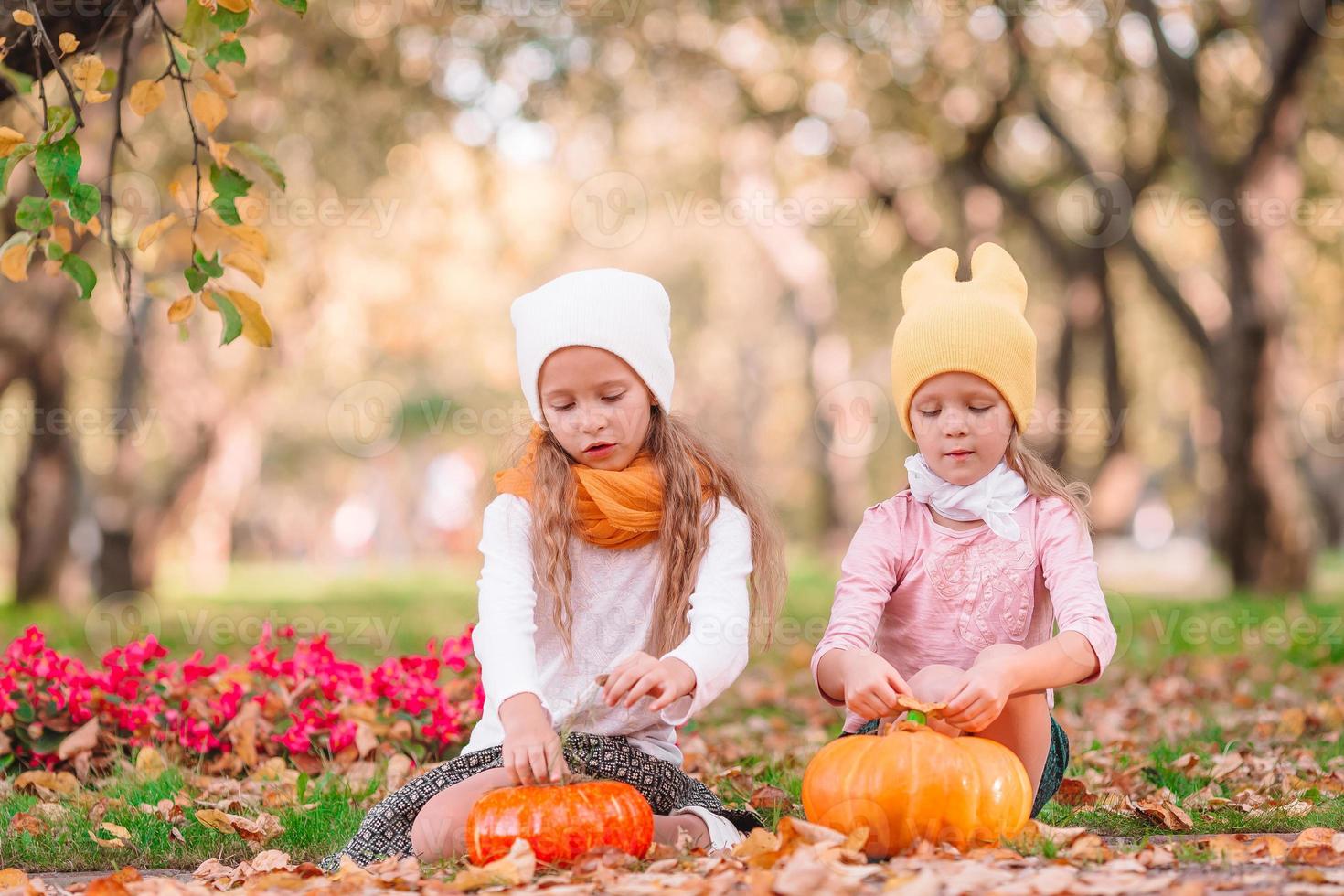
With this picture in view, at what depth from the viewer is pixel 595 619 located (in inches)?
140

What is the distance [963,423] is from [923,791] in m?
0.92

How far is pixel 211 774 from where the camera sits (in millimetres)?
4777

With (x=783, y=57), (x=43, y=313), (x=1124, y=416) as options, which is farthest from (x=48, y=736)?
(x=1124, y=416)

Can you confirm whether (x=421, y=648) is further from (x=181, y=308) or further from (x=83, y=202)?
(x=83, y=202)

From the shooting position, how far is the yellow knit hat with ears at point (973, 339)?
11.1ft

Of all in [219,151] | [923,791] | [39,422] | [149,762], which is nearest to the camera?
[923,791]

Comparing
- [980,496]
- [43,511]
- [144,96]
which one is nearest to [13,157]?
[144,96]

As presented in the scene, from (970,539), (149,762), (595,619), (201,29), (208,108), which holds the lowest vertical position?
(149,762)

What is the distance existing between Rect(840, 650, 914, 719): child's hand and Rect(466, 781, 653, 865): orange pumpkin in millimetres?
562

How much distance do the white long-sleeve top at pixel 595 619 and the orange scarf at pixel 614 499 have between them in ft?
0.16

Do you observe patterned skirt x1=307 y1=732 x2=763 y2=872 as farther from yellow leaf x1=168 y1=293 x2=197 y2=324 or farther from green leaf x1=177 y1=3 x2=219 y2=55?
green leaf x1=177 y1=3 x2=219 y2=55

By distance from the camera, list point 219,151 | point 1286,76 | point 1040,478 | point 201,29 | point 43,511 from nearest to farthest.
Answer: point 1040,478
point 201,29
point 219,151
point 1286,76
point 43,511

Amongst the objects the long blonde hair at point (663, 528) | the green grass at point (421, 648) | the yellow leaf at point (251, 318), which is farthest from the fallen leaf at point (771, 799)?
the yellow leaf at point (251, 318)

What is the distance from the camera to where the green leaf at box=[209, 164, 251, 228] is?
150 inches
